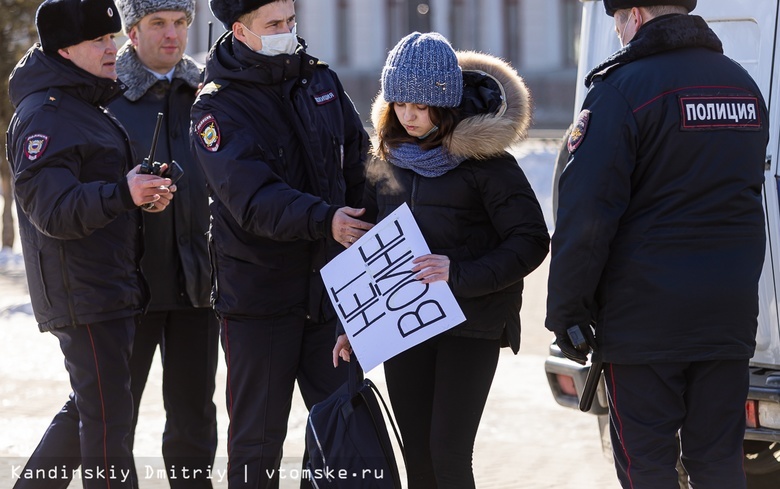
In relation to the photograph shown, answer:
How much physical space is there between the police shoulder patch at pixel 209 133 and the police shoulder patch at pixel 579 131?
1.20m

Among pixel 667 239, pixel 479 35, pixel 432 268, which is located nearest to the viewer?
pixel 667 239

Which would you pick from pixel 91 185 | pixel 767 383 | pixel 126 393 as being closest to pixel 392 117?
pixel 91 185

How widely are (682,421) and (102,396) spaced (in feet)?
6.54

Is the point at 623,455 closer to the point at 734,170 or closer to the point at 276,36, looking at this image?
the point at 734,170

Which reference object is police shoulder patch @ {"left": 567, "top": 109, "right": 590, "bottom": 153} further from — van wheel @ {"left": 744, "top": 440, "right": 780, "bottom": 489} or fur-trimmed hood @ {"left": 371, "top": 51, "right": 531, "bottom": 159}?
van wheel @ {"left": 744, "top": 440, "right": 780, "bottom": 489}

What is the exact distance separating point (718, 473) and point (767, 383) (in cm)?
103

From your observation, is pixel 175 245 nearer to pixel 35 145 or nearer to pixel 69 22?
pixel 35 145

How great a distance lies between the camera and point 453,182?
3871 millimetres

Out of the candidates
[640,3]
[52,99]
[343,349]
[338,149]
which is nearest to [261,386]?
[343,349]

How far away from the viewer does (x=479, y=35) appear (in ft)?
110

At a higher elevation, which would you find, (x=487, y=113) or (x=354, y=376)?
(x=487, y=113)

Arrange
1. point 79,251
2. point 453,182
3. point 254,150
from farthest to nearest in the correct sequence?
point 79,251, point 254,150, point 453,182

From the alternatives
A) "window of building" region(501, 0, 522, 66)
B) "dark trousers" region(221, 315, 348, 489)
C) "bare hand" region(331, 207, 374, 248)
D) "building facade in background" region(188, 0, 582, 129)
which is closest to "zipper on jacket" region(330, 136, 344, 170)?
"bare hand" region(331, 207, 374, 248)

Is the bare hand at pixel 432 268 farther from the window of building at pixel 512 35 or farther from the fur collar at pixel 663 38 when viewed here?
the window of building at pixel 512 35
